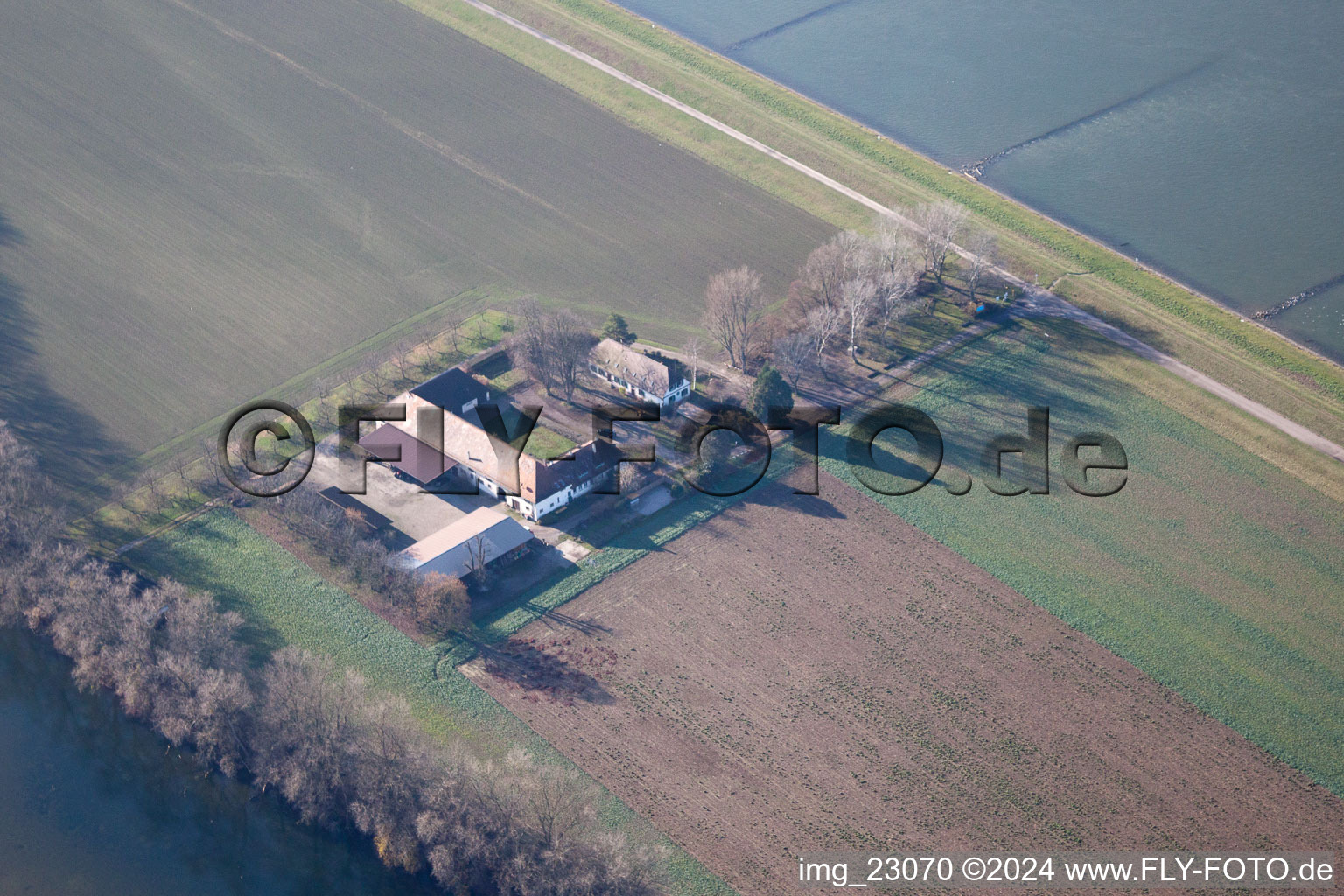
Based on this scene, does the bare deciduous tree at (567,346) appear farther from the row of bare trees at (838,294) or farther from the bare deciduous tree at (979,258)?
the bare deciduous tree at (979,258)

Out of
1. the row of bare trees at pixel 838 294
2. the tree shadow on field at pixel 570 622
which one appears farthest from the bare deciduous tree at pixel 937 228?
the tree shadow on field at pixel 570 622

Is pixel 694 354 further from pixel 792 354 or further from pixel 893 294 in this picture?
pixel 893 294

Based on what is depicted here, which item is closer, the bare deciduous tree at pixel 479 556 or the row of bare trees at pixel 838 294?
the bare deciduous tree at pixel 479 556

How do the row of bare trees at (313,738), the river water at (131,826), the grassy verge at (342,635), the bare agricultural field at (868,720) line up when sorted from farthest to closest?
the grassy verge at (342,635) < the bare agricultural field at (868,720) < the river water at (131,826) < the row of bare trees at (313,738)

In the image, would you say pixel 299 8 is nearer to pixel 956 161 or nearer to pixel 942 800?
pixel 956 161

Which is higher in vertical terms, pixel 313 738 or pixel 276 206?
pixel 276 206

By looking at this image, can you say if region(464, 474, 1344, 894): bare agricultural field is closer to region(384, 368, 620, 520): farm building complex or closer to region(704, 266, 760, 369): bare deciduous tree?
region(384, 368, 620, 520): farm building complex

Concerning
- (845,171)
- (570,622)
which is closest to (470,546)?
(570,622)
